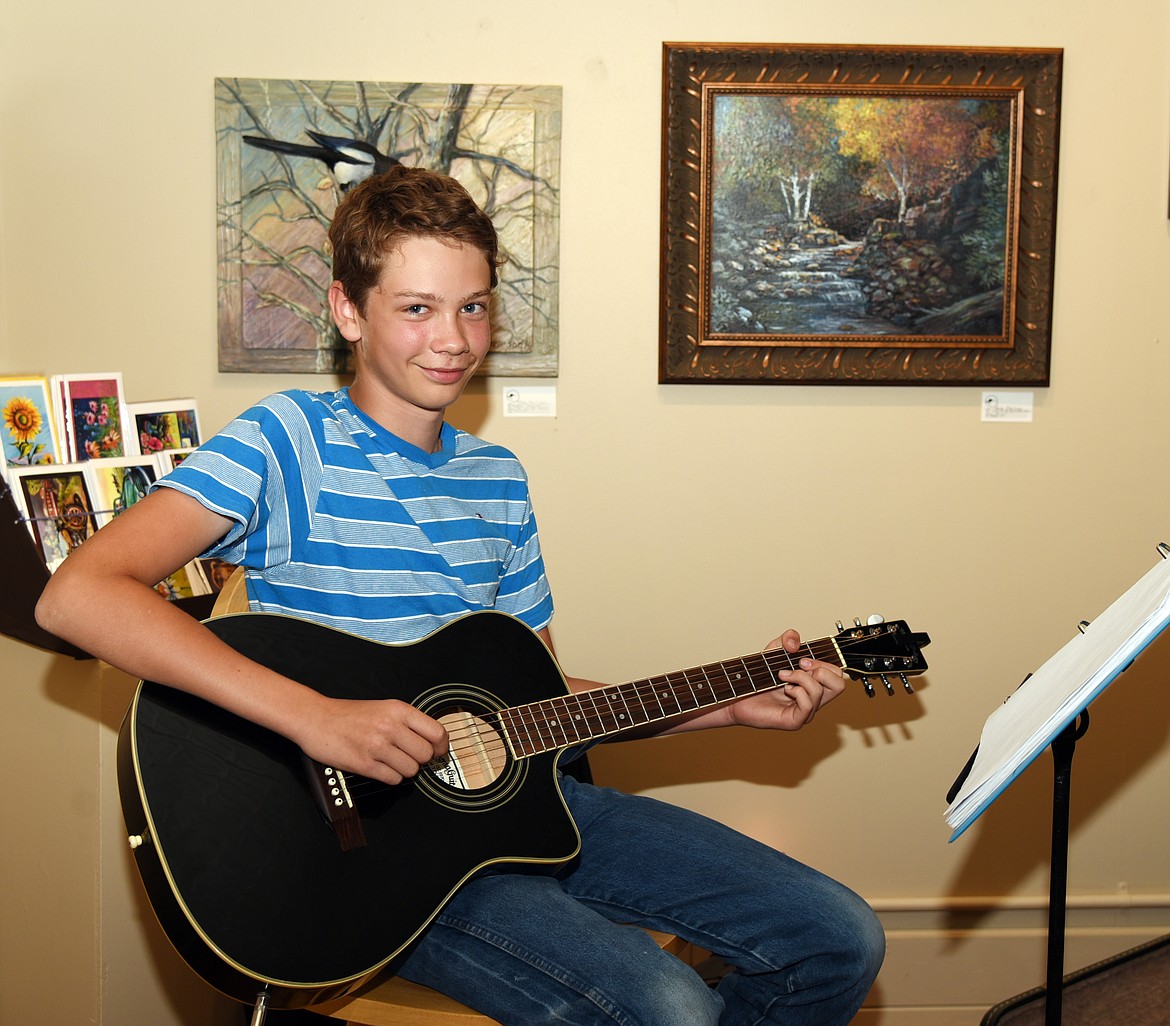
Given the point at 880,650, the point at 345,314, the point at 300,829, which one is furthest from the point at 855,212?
the point at 300,829

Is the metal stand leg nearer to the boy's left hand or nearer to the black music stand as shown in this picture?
the black music stand

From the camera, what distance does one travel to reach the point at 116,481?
6.15ft

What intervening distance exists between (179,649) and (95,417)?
889 millimetres

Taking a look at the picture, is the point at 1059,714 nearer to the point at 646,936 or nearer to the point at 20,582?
the point at 646,936

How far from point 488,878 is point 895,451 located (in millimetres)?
1321

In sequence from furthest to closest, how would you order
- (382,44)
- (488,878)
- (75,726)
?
Answer: (382,44), (75,726), (488,878)

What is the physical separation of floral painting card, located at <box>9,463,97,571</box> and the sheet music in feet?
4.74

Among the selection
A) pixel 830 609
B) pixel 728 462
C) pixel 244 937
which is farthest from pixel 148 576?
pixel 830 609

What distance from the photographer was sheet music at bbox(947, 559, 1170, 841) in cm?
92

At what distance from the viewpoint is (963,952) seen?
234cm

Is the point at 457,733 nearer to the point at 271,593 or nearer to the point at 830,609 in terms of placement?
the point at 271,593

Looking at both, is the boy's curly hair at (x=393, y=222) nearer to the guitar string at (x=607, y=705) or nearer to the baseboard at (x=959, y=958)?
the guitar string at (x=607, y=705)

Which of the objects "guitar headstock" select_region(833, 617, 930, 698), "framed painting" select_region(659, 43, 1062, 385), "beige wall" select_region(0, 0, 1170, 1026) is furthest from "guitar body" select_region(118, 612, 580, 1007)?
"framed painting" select_region(659, 43, 1062, 385)

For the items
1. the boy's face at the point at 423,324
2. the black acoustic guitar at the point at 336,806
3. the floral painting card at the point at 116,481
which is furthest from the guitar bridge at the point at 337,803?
the floral painting card at the point at 116,481
